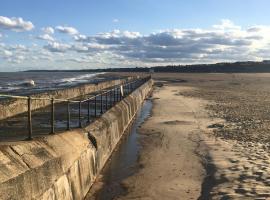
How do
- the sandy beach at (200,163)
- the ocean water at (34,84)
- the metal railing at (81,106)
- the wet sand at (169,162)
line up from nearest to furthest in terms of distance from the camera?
the metal railing at (81,106), the sandy beach at (200,163), the wet sand at (169,162), the ocean water at (34,84)

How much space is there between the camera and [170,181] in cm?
1085

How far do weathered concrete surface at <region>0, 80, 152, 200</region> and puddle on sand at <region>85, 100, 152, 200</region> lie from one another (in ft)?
0.78

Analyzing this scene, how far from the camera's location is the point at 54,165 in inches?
311

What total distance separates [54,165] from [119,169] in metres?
4.55

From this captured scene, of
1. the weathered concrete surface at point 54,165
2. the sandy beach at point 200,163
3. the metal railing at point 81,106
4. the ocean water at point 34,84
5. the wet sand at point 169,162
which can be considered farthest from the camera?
the ocean water at point 34,84

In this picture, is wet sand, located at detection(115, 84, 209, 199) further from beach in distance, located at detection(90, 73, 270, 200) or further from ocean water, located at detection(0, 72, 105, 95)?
ocean water, located at detection(0, 72, 105, 95)

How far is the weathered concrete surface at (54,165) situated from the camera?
641cm

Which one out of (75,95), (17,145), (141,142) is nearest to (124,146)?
(141,142)

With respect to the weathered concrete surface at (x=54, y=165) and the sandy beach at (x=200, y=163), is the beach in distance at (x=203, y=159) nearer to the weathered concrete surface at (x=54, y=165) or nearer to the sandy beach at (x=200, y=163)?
the sandy beach at (x=200, y=163)

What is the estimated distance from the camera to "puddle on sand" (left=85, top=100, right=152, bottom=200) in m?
10.0

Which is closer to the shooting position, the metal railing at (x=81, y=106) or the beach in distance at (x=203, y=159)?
the metal railing at (x=81, y=106)

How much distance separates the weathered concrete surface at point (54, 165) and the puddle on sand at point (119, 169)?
0.78ft

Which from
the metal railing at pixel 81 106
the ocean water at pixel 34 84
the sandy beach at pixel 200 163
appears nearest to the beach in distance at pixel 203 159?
the sandy beach at pixel 200 163

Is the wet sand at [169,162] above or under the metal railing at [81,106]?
under
